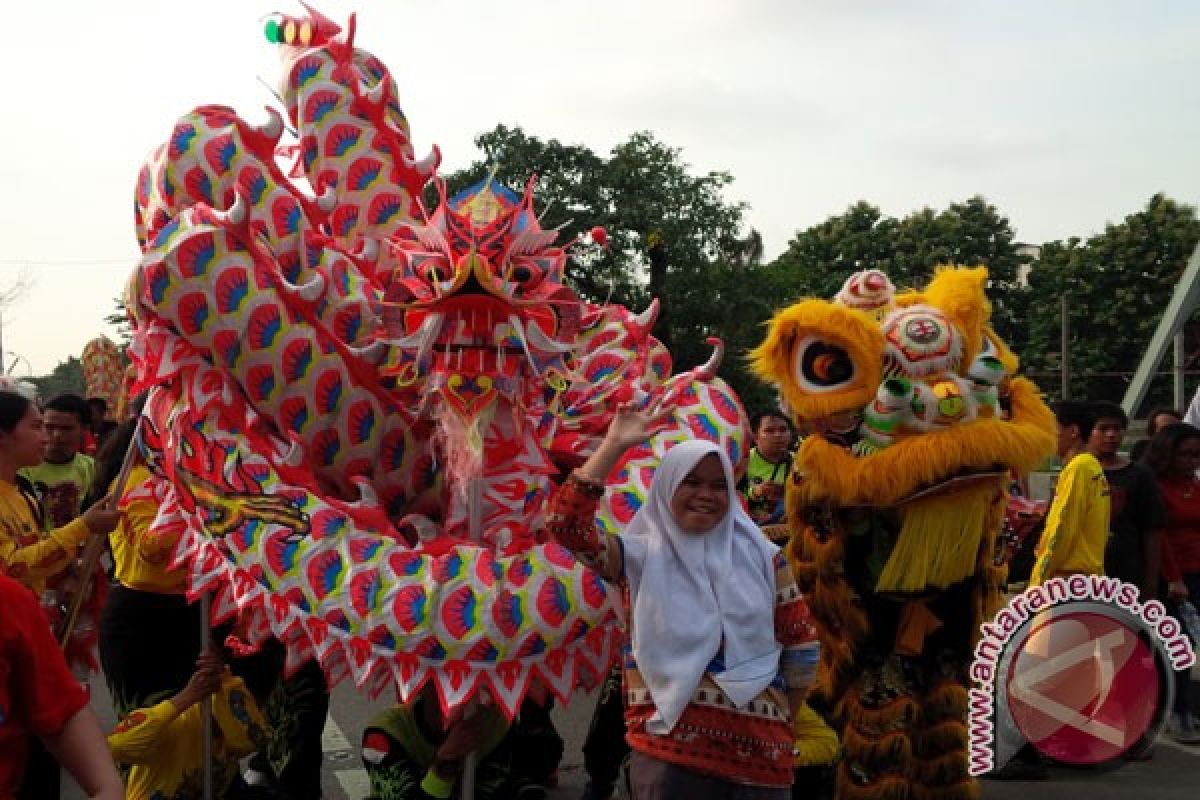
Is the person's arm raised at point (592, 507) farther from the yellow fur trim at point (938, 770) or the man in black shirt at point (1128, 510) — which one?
the man in black shirt at point (1128, 510)

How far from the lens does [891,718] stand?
4.64m

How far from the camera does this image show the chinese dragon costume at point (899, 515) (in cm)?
457

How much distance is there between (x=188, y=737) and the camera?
429 cm

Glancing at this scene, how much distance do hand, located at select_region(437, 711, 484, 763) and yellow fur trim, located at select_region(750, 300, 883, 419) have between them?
5.68 ft

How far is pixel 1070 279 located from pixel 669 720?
35745mm

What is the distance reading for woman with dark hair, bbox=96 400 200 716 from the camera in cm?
439

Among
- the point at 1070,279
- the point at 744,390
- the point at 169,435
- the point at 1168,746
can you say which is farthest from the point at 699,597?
the point at 1070,279

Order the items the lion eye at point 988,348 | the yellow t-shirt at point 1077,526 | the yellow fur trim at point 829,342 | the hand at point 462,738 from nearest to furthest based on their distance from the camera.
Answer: the hand at point 462,738 → the yellow fur trim at point 829,342 → the lion eye at point 988,348 → the yellow t-shirt at point 1077,526

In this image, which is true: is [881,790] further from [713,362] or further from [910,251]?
[910,251]

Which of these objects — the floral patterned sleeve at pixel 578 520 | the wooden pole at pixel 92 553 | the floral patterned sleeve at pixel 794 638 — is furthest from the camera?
the wooden pole at pixel 92 553

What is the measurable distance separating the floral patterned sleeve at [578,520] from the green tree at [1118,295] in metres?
33.7

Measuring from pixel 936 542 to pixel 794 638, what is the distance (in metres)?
1.47

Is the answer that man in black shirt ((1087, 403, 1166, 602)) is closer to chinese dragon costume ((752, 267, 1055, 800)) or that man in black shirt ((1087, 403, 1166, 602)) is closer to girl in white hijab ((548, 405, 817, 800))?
chinese dragon costume ((752, 267, 1055, 800))

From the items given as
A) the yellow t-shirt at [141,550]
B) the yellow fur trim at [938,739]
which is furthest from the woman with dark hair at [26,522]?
the yellow fur trim at [938,739]
